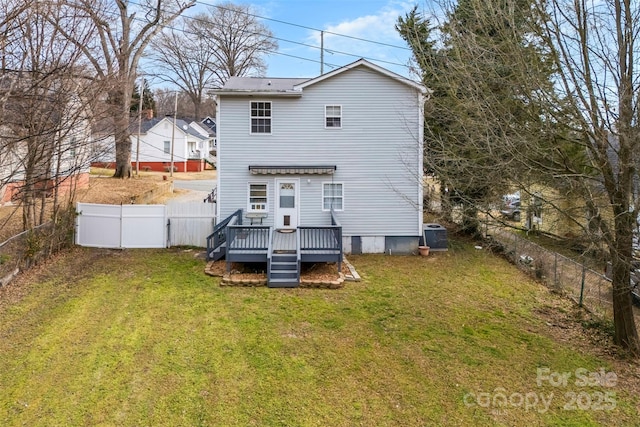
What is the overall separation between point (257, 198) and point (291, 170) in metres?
1.56

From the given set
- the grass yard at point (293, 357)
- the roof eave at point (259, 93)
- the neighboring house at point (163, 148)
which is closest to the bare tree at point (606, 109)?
the grass yard at point (293, 357)

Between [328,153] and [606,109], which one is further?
[328,153]

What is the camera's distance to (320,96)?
13.6m

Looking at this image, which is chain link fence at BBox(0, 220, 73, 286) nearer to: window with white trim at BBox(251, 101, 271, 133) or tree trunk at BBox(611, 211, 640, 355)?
window with white trim at BBox(251, 101, 271, 133)

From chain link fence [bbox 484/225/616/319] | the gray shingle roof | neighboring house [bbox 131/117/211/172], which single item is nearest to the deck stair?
chain link fence [bbox 484/225/616/319]

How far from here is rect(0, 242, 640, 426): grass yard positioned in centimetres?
533

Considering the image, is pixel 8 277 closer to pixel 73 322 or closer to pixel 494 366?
pixel 73 322

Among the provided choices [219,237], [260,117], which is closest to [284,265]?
[219,237]

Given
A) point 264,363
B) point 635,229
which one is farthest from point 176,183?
point 635,229

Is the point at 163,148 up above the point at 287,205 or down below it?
above

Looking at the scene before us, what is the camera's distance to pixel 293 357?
6730 mm

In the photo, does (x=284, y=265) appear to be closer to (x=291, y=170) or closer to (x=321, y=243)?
(x=321, y=243)

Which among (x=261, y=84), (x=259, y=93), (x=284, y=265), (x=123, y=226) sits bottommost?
(x=284, y=265)

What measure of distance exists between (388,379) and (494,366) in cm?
189
